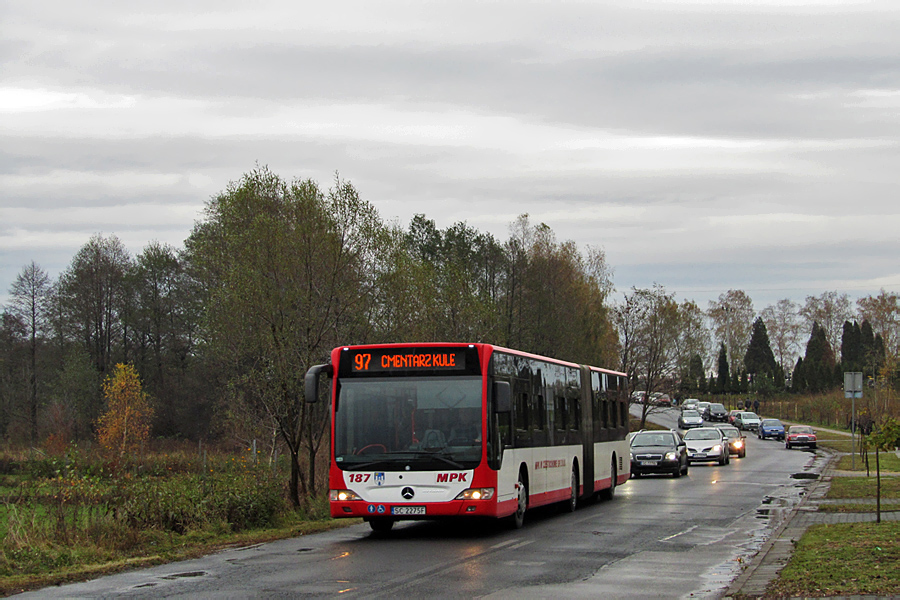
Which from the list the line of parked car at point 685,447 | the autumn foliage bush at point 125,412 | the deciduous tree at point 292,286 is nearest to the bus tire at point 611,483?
the deciduous tree at point 292,286

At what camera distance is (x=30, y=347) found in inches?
2891

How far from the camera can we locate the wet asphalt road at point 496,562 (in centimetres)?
1073

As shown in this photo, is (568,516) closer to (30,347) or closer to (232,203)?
(232,203)

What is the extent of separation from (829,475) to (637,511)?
574 inches

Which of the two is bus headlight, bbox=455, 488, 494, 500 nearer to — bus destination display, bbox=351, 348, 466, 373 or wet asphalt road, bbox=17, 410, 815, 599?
wet asphalt road, bbox=17, 410, 815, 599

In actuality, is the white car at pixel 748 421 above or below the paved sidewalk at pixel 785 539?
below

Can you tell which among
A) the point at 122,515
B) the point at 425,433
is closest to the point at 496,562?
the point at 425,433

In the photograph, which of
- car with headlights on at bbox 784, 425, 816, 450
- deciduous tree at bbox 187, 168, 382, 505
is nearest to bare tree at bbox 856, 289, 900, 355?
car with headlights on at bbox 784, 425, 816, 450

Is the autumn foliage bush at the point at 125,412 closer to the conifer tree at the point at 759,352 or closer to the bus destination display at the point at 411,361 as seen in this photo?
the bus destination display at the point at 411,361

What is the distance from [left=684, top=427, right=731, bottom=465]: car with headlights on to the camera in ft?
140

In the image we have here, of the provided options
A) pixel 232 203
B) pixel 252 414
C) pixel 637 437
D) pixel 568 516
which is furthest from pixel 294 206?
pixel 252 414

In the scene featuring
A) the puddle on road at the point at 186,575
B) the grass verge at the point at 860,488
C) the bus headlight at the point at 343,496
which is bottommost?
the grass verge at the point at 860,488

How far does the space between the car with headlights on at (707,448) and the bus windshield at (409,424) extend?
28.5 meters

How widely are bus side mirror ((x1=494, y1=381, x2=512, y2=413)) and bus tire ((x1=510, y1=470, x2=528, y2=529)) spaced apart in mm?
1727
